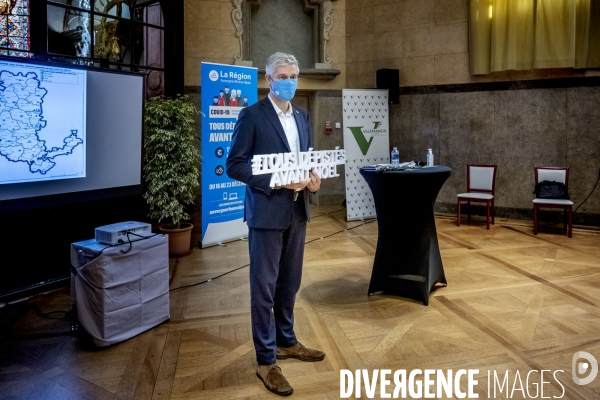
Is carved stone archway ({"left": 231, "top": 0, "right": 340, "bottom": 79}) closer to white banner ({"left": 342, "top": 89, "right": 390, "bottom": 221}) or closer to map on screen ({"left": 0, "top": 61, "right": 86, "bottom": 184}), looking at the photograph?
white banner ({"left": 342, "top": 89, "right": 390, "bottom": 221})

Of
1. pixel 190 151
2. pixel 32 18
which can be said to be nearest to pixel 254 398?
pixel 190 151

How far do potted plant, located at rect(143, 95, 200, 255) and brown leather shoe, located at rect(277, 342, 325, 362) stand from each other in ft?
8.98

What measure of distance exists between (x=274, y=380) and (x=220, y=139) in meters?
3.59

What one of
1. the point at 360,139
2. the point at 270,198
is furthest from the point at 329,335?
the point at 360,139

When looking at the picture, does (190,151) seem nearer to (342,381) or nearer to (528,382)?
(342,381)

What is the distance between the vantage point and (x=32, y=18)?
4211 mm

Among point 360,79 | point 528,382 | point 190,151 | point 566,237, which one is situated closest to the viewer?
point 528,382

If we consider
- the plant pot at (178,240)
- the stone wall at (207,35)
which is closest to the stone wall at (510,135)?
the stone wall at (207,35)

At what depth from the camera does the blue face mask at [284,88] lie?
7.18 ft

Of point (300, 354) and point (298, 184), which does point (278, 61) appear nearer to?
point (298, 184)

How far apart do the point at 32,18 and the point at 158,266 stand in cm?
292

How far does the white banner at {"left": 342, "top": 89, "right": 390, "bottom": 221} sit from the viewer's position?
704cm

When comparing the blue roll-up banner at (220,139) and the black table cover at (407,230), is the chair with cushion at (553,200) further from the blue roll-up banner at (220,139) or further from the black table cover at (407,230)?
the blue roll-up banner at (220,139)

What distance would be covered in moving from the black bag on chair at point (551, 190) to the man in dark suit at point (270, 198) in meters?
4.99
